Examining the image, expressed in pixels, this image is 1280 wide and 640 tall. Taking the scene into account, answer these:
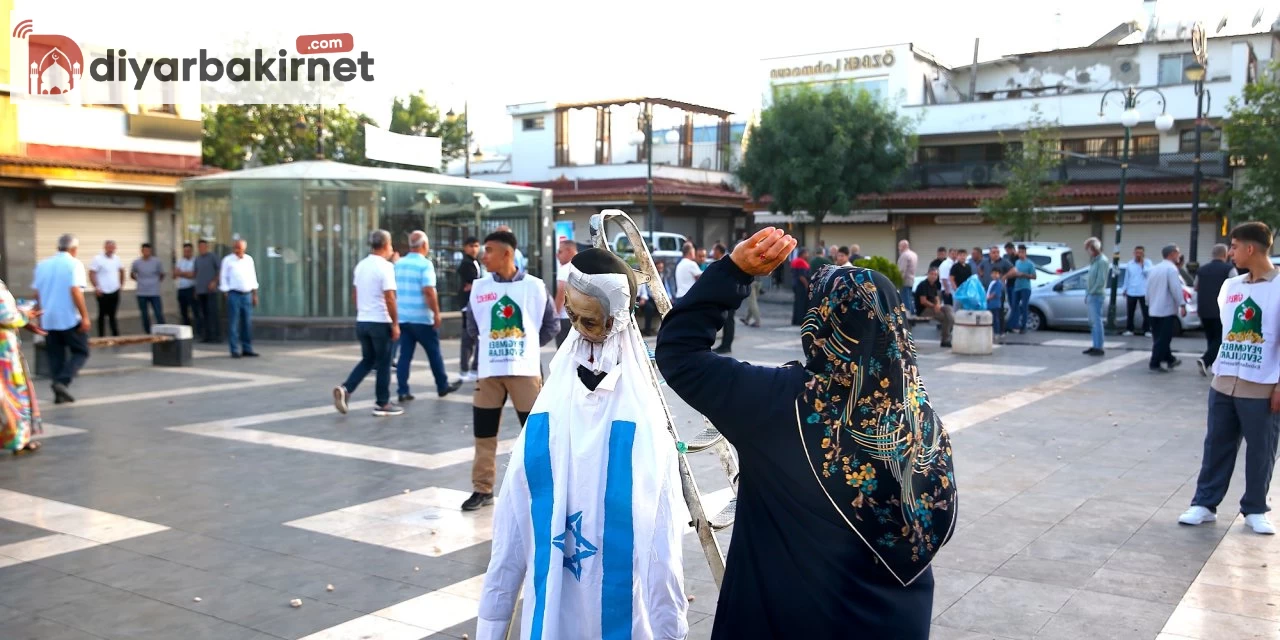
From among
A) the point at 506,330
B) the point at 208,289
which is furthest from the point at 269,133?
the point at 506,330

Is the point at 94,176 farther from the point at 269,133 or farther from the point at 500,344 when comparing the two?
the point at 500,344

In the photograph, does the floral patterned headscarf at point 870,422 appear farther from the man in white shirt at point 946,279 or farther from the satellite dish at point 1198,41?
the satellite dish at point 1198,41

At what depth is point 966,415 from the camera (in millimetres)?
10438

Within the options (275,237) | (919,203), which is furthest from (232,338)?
(919,203)

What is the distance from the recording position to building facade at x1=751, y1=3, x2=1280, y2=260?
33.2 m

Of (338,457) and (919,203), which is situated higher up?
(919,203)

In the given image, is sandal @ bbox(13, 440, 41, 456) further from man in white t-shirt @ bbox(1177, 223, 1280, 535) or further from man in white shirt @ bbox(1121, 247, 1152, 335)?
man in white shirt @ bbox(1121, 247, 1152, 335)

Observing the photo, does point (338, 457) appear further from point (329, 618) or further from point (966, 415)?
point (966, 415)

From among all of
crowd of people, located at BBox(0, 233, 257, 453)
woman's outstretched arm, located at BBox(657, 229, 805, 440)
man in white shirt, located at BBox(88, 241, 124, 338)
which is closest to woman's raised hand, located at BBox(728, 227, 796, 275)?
woman's outstretched arm, located at BBox(657, 229, 805, 440)

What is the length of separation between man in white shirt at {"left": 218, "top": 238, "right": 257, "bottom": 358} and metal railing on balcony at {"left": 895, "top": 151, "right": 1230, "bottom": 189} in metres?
23.8

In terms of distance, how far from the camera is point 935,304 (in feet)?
57.4

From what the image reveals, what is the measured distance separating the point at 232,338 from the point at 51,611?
11.0 metres

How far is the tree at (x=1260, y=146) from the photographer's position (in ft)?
82.6

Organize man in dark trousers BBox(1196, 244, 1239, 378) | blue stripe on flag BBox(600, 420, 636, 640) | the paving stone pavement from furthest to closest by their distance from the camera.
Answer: man in dark trousers BBox(1196, 244, 1239, 378) → the paving stone pavement → blue stripe on flag BBox(600, 420, 636, 640)
